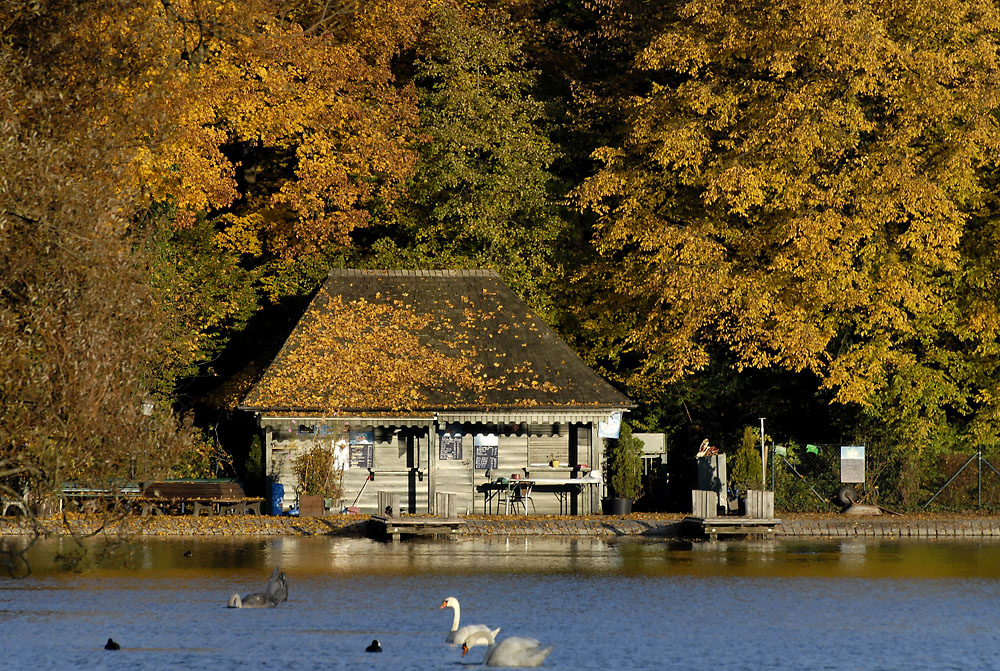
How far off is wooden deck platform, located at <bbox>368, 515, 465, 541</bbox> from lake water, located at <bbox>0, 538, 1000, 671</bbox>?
198cm

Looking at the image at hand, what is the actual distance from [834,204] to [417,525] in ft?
49.9

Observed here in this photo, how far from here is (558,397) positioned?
42.1 m

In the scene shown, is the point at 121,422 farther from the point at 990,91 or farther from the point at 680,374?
the point at 990,91

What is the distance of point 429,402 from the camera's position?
137ft

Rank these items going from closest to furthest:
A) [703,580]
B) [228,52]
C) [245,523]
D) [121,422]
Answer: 1. [121,422]
2. [703,580]
3. [245,523]
4. [228,52]

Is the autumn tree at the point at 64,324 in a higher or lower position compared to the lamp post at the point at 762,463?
higher

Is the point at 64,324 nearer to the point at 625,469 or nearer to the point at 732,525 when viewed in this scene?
the point at 732,525

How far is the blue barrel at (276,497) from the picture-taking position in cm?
4181

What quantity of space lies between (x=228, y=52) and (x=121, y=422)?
28.9 metres

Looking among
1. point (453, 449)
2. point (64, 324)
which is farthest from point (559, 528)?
point (64, 324)

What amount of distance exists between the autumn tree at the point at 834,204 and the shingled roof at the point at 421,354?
132 inches

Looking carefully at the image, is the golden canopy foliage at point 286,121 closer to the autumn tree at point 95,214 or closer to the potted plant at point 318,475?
the autumn tree at point 95,214

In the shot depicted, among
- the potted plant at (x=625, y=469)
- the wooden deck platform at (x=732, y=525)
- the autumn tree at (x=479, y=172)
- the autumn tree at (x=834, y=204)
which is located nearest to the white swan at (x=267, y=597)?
the wooden deck platform at (x=732, y=525)

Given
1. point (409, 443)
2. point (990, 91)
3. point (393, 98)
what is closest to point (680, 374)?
point (409, 443)
